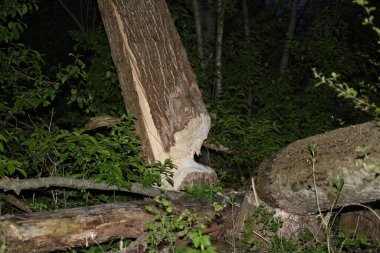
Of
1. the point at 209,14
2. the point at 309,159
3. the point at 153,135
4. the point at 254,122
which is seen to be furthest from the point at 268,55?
the point at 309,159

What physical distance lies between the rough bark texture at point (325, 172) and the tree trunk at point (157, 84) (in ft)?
3.07

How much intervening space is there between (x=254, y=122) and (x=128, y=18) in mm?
2354

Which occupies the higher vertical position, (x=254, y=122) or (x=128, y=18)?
(x=128, y=18)

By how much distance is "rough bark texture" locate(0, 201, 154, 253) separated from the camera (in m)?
2.69

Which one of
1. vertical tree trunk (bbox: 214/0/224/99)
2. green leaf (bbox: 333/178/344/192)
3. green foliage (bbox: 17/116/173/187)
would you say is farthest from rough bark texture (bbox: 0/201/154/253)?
vertical tree trunk (bbox: 214/0/224/99)

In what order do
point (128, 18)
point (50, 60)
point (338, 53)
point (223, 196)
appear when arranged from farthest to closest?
point (50, 60)
point (338, 53)
point (128, 18)
point (223, 196)

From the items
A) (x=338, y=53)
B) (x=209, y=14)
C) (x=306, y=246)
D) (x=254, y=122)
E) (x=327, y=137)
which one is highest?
(x=209, y=14)

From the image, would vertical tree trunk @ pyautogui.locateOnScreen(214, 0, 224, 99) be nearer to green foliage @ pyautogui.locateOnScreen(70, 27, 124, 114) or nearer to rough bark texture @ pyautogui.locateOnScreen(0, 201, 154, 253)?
green foliage @ pyautogui.locateOnScreen(70, 27, 124, 114)

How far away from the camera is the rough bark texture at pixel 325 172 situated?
280 centimetres

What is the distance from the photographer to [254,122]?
5.62 metres

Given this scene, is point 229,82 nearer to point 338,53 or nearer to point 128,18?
point 338,53

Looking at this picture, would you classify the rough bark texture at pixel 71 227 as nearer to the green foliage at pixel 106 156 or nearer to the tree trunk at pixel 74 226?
the tree trunk at pixel 74 226

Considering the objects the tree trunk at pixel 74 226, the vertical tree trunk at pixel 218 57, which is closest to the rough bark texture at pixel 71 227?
the tree trunk at pixel 74 226

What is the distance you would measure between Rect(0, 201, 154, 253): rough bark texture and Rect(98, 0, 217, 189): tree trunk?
95 centimetres
